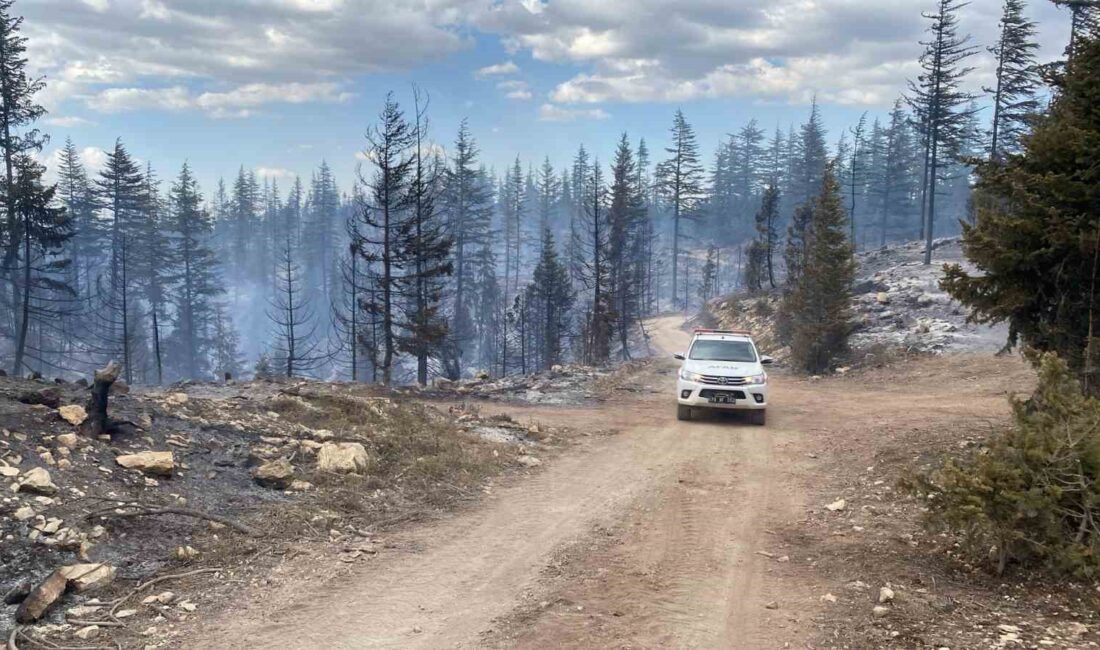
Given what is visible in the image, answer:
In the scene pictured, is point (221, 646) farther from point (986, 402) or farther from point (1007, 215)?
point (986, 402)

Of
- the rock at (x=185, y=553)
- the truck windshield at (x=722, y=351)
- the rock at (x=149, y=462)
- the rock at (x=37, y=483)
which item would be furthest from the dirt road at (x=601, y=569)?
the truck windshield at (x=722, y=351)

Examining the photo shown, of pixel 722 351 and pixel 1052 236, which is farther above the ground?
pixel 1052 236

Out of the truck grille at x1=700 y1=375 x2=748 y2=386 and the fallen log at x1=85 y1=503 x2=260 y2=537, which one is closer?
the fallen log at x1=85 y1=503 x2=260 y2=537

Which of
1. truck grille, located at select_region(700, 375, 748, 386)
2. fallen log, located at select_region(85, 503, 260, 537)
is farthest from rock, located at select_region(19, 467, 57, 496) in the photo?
truck grille, located at select_region(700, 375, 748, 386)

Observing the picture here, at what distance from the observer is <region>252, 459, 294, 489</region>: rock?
27.2 ft

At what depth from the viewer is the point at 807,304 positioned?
25906mm

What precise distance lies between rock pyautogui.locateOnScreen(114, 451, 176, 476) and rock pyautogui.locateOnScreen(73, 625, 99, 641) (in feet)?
9.55

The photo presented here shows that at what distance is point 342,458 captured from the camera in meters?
9.23

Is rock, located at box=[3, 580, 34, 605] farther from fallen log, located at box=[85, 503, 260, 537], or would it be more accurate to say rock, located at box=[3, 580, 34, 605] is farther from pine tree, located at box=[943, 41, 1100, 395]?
pine tree, located at box=[943, 41, 1100, 395]

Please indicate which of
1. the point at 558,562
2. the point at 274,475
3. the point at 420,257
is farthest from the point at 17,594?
the point at 420,257

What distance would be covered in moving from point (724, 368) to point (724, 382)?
0.41 meters

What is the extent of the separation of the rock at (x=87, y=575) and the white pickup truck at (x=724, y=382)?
36.4ft

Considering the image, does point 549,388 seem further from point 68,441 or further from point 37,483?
point 37,483

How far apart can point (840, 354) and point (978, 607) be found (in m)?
21.9
